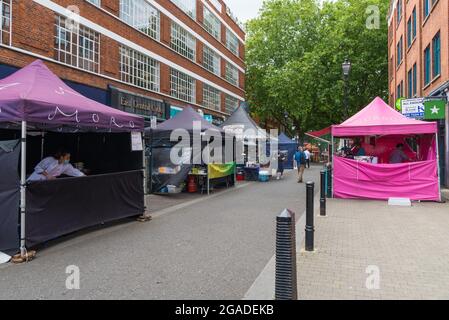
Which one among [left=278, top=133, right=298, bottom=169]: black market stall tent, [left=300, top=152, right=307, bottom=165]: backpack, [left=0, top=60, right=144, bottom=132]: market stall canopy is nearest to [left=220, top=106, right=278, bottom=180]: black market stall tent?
[left=300, top=152, right=307, bottom=165]: backpack

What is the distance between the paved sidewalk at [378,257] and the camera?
15.0 ft

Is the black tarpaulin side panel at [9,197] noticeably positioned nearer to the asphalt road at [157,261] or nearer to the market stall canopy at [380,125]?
the asphalt road at [157,261]

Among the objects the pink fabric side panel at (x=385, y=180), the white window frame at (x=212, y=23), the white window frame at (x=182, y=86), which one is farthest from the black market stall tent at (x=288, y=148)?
the pink fabric side panel at (x=385, y=180)

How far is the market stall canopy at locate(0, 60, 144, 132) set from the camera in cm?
611

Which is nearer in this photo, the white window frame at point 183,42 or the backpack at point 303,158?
the backpack at point 303,158

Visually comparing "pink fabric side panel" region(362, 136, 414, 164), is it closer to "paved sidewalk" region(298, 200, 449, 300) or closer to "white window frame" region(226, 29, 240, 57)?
"paved sidewalk" region(298, 200, 449, 300)

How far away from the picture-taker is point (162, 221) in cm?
913

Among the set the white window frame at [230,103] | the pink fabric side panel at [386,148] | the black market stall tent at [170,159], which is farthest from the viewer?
the white window frame at [230,103]

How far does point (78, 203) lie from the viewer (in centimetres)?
736

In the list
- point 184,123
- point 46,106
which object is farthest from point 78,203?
point 184,123

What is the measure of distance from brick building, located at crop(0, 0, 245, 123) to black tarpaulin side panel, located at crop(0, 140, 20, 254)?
8.69m

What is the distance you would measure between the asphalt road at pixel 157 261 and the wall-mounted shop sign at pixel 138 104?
10952mm

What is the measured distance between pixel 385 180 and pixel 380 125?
174cm

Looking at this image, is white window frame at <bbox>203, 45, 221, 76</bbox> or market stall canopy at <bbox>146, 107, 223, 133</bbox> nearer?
market stall canopy at <bbox>146, 107, 223, 133</bbox>
